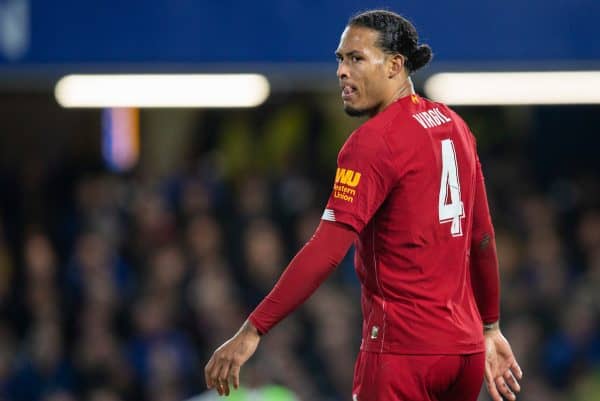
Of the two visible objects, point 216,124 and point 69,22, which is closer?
point 69,22

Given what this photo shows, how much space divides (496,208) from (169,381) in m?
2.65

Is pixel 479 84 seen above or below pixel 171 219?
above

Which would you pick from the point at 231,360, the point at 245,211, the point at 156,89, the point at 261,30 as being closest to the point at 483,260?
the point at 231,360

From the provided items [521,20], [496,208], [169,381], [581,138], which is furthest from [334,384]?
[581,138]

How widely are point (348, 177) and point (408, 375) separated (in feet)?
2.04

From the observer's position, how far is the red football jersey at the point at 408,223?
3.60 metres

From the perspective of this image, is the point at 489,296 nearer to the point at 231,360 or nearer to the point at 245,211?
the point at 231,360

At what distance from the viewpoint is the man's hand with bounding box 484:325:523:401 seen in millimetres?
4035

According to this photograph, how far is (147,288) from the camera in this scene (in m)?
8.60

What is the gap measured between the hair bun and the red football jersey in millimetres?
132

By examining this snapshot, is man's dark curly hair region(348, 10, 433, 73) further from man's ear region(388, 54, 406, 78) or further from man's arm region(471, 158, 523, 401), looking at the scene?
man's arm region(471, 158, 523, 401)

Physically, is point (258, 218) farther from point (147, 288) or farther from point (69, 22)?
point (69, 22)

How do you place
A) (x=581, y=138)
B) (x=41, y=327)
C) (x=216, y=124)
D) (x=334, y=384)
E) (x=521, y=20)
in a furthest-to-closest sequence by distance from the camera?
(x=216, y=124)
(x=581, y=138)
(x=41, y=327)
(x=334, y=384)
(x=521, y=20)

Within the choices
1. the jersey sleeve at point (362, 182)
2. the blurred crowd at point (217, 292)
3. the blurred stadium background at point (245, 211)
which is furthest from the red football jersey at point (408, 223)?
the blurred crowd at point (217, 292)
